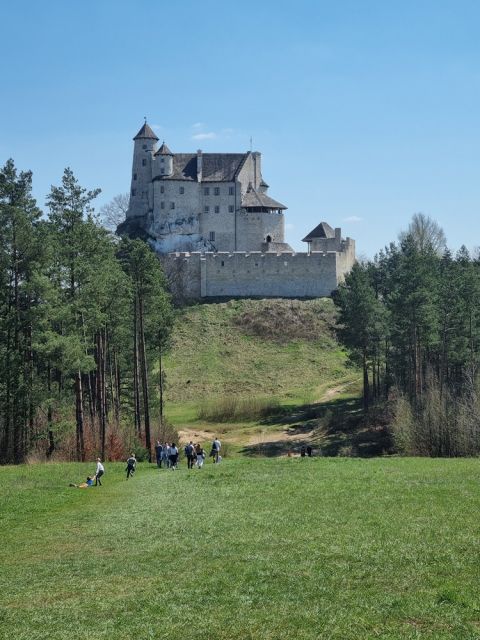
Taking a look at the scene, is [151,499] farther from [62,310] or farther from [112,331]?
[112,331]

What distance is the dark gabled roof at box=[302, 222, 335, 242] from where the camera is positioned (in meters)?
92.8

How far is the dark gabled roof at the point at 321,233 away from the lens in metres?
92.8

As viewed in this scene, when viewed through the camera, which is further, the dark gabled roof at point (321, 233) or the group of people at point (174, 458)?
the dark gabled roof at point (321, 233)

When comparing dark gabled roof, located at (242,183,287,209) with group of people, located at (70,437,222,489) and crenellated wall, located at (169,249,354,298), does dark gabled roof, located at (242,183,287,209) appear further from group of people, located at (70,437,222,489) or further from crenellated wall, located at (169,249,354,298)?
group of people, located at (70,437,222,489)

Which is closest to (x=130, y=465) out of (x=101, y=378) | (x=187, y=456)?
(x=187, y=456)

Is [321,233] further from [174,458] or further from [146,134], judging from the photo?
[174,458]

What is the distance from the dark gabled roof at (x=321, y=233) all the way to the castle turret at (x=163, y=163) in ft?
53.2

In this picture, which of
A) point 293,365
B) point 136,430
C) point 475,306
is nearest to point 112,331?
point 136,430

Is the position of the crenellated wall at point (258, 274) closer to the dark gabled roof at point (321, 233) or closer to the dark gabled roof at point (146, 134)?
the dark gabled roof at point (321, 233)

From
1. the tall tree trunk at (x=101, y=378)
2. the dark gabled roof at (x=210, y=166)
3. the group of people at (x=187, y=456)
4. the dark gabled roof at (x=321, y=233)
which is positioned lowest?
the group of people at (x=187, y=456)

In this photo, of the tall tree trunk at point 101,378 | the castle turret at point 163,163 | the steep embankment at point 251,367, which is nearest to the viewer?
the tall tree trunk at point 101,378

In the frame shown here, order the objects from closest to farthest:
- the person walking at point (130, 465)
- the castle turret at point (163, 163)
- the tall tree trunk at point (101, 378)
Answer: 1. the person walking at point (130, 465)
2. the tall tree trunk at point (101, 378)
3. the castle turret at point (163, 163)

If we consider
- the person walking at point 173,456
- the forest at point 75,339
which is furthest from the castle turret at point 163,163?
the person walking at point 173,456

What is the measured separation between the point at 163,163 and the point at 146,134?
4.09 m
